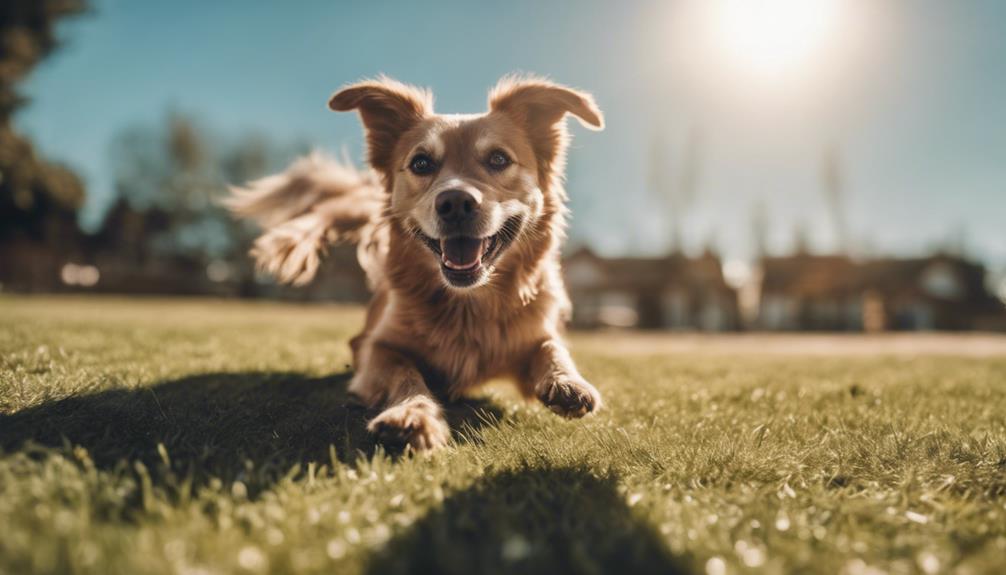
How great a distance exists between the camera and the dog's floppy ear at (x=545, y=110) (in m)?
4.62

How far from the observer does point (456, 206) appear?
3.73 m

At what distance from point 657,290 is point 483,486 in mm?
45733

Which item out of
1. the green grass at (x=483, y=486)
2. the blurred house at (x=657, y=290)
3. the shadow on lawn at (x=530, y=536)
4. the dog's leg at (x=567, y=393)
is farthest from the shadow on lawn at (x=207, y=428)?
the blurred house at (x=657, y=290)

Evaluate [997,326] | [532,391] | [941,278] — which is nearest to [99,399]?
[532,391]

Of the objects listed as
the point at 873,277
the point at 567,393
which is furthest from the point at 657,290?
the point at 567,393

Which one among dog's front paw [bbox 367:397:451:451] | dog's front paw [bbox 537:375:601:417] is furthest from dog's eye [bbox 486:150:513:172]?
dog's front paw [bbox 367:397:451:451]

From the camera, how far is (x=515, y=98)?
189 inches

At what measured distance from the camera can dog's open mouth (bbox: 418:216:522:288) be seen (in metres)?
3.94

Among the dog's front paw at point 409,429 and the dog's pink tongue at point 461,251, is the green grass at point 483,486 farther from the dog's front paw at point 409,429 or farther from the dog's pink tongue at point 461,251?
the dog's pink tongue at point 461,251

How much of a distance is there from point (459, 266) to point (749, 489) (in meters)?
2.20

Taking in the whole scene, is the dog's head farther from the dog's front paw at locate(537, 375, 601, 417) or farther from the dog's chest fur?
the dog's front paw at locate(537, 375, 601, 417)

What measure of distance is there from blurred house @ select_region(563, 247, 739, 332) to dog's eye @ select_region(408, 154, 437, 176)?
40894 millimetres

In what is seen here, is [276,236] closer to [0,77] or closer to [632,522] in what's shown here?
[632,522]

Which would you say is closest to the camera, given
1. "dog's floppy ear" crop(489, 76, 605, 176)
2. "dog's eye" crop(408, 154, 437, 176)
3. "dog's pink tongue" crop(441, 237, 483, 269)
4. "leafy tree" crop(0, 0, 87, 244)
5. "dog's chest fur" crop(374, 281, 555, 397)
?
"dog's pink tongue" crop(441, 237, 483, 269)
